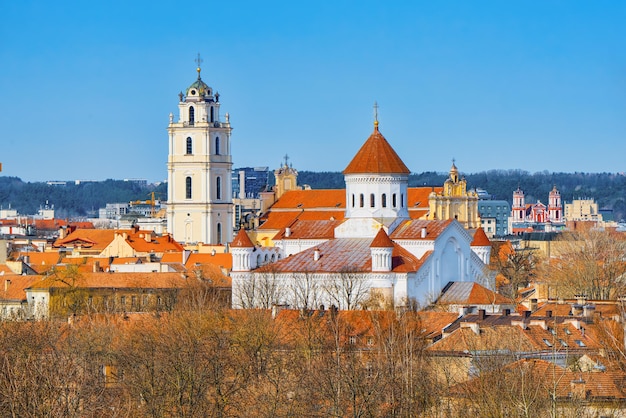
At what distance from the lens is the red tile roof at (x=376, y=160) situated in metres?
82.2

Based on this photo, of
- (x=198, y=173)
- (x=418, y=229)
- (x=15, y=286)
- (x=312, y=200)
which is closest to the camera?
(x=418, y=229)

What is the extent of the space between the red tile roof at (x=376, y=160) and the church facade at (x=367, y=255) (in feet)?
0.14

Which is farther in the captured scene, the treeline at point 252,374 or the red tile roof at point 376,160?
the red tile roof at point 376,160

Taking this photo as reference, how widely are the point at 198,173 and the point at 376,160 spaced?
44.7 meters

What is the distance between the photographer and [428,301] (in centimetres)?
7544

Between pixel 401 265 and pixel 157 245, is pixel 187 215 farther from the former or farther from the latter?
pixel 401 265

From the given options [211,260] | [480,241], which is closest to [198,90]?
[211,260]

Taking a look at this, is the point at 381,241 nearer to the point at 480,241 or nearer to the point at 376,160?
the point at 376,160

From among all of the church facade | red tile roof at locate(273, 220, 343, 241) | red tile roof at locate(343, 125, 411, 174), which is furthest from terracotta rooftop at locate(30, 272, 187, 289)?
red tile roof at locate(343, 125, 411, 174)

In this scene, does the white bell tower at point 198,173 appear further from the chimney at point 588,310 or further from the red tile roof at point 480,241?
the chimney at point 588,310

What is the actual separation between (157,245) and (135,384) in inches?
2590

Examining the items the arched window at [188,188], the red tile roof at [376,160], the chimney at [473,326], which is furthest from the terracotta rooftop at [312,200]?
the chimney at [473,326]

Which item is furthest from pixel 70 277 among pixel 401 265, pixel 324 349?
→ pixel 324 349

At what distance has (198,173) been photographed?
413ft
